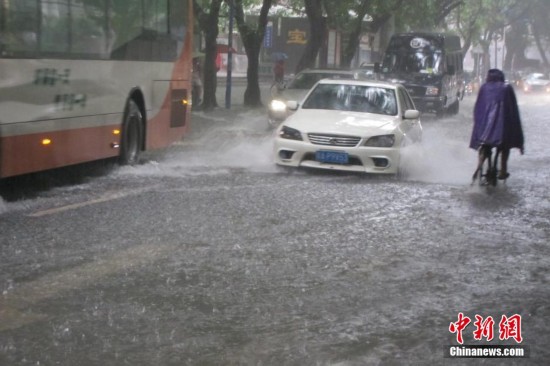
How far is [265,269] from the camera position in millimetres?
7387

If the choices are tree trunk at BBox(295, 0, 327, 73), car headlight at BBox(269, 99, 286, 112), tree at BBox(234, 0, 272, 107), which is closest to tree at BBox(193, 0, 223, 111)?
tree at BBox(234, 0, 272, 107)

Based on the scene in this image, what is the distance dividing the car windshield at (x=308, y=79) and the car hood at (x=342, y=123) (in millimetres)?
8695

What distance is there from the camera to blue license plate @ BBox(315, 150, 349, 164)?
43.5 feet

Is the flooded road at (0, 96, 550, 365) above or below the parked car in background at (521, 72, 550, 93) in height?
above

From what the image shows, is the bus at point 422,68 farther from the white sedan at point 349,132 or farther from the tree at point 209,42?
the white sedan at point 349,132

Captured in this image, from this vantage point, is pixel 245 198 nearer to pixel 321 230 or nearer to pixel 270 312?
pixel 321 230

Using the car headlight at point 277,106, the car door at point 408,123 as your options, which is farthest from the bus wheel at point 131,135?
the car headlight at point 277,106

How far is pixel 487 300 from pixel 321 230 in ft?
9.59

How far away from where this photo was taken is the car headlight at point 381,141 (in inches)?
523

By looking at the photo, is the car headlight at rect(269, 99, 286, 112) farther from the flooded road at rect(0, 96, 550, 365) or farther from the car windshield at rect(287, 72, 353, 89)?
the flooded road at rect(0, 96, 550, 365)

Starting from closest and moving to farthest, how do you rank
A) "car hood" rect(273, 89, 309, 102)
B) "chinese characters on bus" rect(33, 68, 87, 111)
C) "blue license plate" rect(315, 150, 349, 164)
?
"chinese characters on bus" rect(33, 68, 87, 111), "blue license plate" rect(315, 150, 349, 164), "car hood" rect(273, 89, 309, 102)

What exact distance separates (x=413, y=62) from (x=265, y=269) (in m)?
26.2

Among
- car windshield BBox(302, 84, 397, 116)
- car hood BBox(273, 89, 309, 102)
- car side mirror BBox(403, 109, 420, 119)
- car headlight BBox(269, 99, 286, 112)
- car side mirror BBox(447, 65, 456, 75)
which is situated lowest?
car headlight BBox(269, 99, 286, 112)

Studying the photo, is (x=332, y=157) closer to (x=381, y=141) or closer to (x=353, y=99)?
(x=381, y=141)
